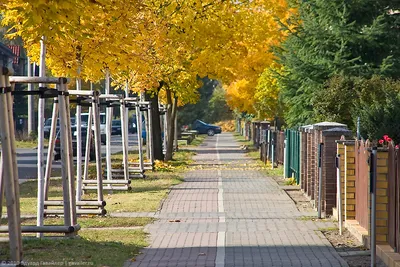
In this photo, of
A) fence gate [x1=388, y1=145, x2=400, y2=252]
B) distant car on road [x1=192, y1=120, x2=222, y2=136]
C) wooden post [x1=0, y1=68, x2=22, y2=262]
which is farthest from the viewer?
distant car on road [x1=192, y1=120, x2=222, y2=136]

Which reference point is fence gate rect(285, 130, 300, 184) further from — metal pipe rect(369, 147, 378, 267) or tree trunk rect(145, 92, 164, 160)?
metal pipe rect(369, 147, 378, 267)

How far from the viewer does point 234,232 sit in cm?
1539

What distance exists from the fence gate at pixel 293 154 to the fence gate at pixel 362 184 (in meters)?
9.95

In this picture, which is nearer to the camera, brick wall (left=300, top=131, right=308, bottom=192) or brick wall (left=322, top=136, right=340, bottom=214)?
brick wall (left=322, top=136, right=340, bottom=214)

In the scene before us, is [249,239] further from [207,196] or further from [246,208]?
[207,196]

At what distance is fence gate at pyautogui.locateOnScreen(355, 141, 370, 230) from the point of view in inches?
553

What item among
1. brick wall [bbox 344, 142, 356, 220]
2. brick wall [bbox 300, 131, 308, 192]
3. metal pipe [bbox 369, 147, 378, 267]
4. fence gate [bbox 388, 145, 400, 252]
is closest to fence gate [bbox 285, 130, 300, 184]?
brick wall [bbox 300, 131, 308, 192]

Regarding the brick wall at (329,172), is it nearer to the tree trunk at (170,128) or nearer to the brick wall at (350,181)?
the brick wall at (350,181)

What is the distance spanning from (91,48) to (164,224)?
3952 mm

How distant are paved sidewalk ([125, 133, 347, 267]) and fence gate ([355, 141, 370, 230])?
64 cm

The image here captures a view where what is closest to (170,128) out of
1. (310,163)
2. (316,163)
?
(310,163)

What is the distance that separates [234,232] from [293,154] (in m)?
11.9

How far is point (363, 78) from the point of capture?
27.5 meters

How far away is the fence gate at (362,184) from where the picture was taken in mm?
14039
